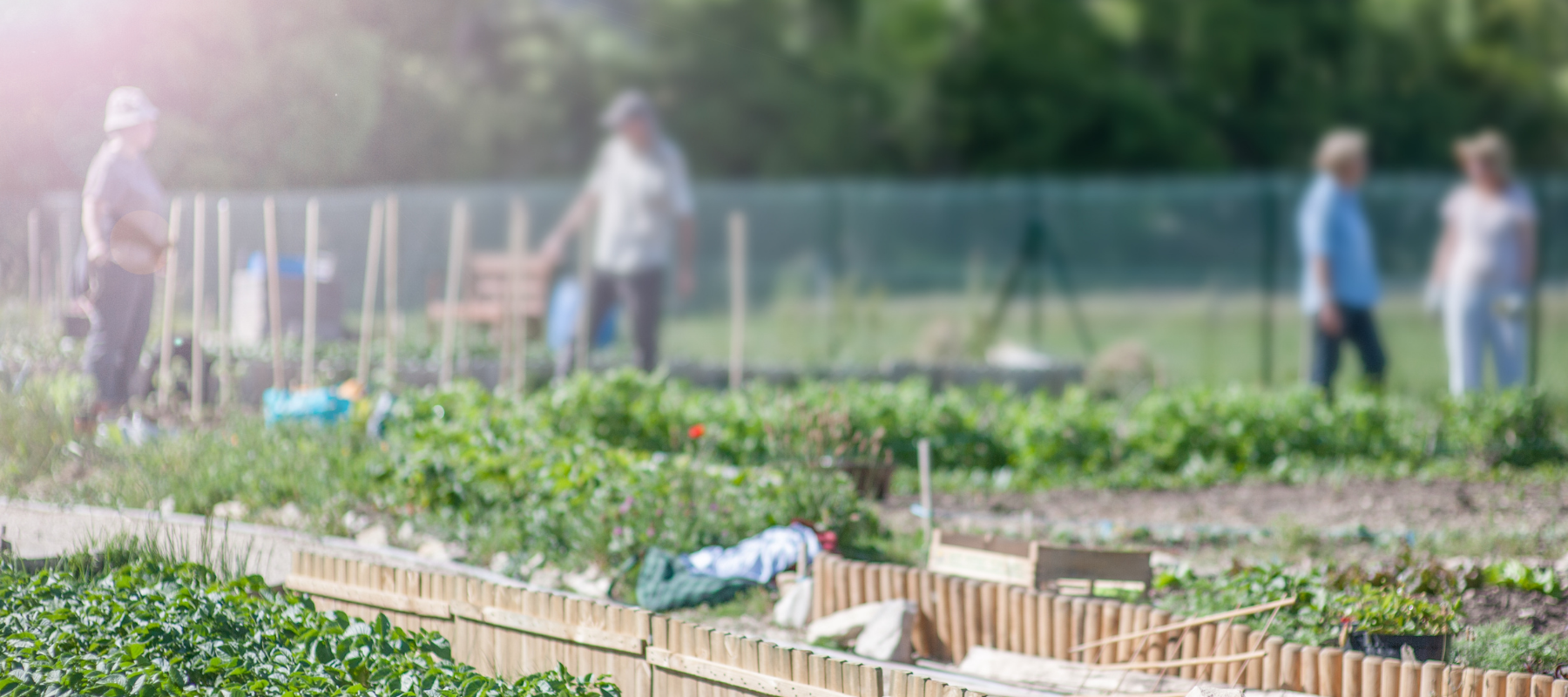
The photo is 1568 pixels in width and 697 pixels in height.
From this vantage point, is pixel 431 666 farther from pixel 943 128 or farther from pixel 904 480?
pixel 943 128

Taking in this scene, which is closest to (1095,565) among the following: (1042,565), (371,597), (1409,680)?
(1042,565)

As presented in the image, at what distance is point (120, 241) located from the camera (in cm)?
587

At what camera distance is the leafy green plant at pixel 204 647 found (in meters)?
3.41

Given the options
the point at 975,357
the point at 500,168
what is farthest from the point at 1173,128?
the point at 975,357

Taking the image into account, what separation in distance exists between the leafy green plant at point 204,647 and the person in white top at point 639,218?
504 cm

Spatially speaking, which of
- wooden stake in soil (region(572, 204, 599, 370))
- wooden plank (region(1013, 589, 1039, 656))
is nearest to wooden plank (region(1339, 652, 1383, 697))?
wooden plank (region(1013, 589, 1039, 656))

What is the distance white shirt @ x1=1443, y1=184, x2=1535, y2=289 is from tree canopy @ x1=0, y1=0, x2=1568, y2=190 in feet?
35.6

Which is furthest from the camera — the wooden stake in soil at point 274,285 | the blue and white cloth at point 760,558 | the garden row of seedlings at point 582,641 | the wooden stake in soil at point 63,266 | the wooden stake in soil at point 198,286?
the wooden stake in soil at point 274,285

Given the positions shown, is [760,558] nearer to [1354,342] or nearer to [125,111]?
[125,111]

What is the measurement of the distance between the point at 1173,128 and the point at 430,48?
38.1 ft

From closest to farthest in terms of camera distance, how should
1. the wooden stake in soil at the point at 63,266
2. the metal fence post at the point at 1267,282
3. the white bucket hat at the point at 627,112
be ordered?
1. the wooden stake in soil at the point at 63,266
2. the white bucket hat at the point at 627,112
3. the metal fence post at the point at 1267,282

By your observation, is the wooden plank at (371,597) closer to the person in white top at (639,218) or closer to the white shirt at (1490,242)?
the person in white top at (639,218)

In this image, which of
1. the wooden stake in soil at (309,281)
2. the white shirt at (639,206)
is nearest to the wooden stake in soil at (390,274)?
the wooden stake in soil at (309,281)

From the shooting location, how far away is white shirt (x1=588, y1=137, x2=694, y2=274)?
9125 millimetres
